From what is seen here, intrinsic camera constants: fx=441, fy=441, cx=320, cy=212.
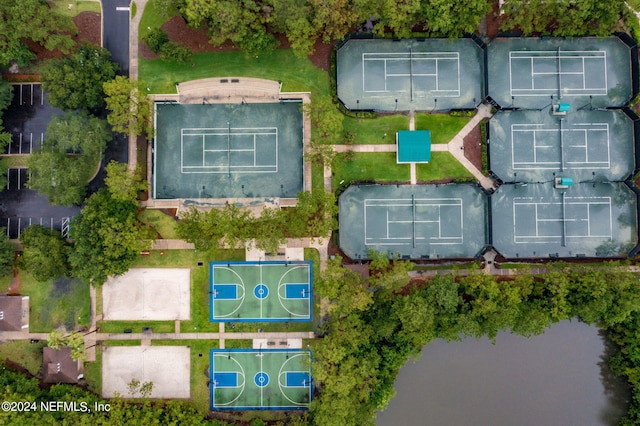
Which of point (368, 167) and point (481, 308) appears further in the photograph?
point (368, 167)

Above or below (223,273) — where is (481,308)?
below

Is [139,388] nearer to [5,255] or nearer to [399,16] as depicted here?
[5,255]

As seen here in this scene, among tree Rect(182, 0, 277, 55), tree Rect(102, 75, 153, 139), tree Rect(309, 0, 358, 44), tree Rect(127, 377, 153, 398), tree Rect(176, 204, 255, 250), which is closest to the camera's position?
tree Rect(309, 0, 358, 44)

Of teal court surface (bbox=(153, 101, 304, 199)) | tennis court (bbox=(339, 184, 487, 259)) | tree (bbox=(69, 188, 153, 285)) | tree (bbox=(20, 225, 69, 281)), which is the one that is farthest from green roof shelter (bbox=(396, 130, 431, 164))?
tree (bbox=(20, 225, 69, 281))

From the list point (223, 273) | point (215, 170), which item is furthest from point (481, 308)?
point (215, 170)

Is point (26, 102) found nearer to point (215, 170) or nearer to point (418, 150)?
point (215, 170)

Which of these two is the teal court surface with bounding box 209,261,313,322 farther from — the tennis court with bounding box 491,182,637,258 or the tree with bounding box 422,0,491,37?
the tree with bounding box 422,0,491,37
